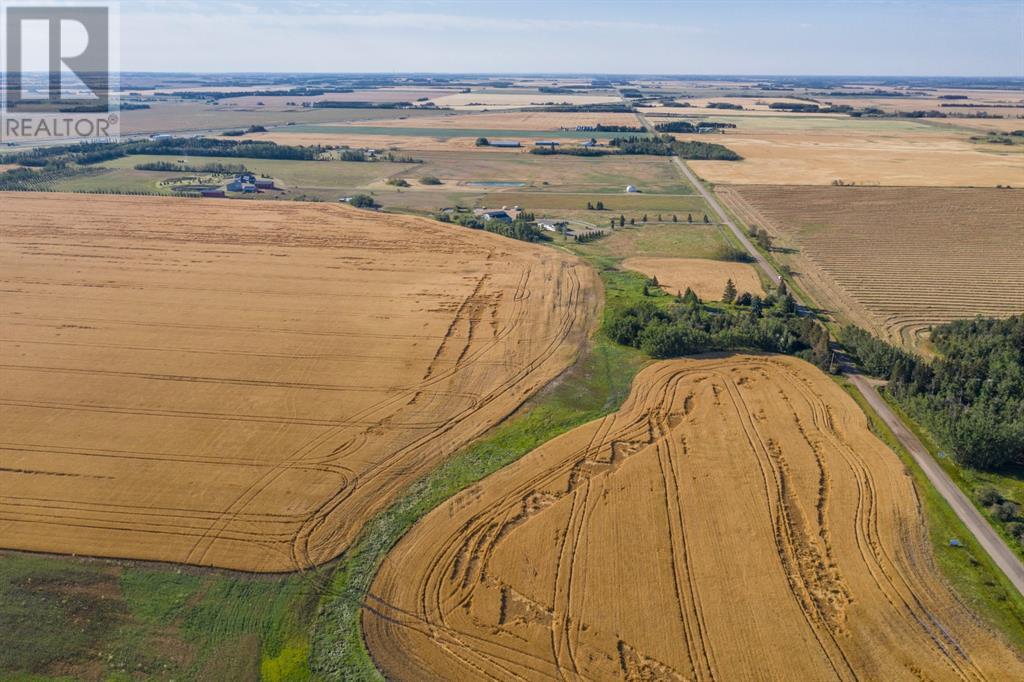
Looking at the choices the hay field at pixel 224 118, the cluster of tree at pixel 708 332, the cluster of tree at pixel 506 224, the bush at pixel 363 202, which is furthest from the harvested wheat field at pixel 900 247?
the hay field at pixel 224 118

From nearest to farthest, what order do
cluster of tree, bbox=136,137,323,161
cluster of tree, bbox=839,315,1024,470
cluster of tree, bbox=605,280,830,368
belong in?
1. cluster of tree, bbox=839,315,1024,470
2. cluster of tree, bbox=605,280,830,368
3. cluster of tree, bbox=136,137,323,161

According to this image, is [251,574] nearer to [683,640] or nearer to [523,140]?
[683,640]

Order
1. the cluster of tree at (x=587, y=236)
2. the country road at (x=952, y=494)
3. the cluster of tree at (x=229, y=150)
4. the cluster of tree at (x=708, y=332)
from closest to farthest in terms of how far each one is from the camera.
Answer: the country road at (x=952, y=494), the cluster of tree at (x=708, y=332), the cluster of tree at (x=587, y=236), the cluster of tree at (x=229, y=150)

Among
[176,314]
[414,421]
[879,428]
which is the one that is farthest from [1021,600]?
[176,314]

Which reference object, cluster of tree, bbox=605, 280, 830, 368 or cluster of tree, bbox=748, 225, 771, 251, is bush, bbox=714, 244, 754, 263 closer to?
cluster of tree, bbox=748, 225, 771, 251

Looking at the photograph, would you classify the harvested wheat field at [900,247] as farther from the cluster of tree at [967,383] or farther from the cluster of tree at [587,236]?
the cluster of tree at [587,236]

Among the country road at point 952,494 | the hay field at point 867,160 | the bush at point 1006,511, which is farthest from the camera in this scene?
the hay field at point 867,160

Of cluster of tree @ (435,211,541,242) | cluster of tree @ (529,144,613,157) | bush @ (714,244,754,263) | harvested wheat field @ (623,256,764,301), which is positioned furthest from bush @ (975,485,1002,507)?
cluster of tree @ (529,144,613,157)
